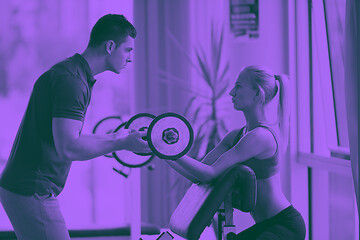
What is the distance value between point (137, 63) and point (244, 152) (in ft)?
5.60

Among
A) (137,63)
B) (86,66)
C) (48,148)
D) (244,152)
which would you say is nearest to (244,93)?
(244,152)

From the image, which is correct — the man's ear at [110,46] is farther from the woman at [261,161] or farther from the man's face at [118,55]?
the woman at [261,161]

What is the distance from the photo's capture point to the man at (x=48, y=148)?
1493 mm

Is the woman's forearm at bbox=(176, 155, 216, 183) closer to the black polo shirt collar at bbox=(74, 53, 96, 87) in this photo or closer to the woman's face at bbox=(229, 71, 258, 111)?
the woman's face at bbox=(229, 71, 258, 111)

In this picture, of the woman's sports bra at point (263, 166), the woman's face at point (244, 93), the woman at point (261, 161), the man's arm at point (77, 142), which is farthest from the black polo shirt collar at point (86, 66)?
the woman's sports bra at point (263, 166)

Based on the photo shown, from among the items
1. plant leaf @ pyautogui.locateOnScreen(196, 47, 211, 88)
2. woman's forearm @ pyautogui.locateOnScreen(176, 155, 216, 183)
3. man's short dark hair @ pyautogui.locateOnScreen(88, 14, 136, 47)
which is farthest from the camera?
plant leaf @ pyautogui.locateOnScreen(196, 47, 211, 88)

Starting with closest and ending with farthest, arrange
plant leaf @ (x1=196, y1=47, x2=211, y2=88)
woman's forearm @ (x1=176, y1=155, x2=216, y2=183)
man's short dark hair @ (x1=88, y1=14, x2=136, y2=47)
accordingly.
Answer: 1. woman's forearm @ (x1=176, y1=155, x2=216, y2=183)
2. man's short dark hair @ (x1=88, y1=14, x2=136, y2=47)
3. plant leaf @ (x1=196, y1=47, x2=211, y2=88)

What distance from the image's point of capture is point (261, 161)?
1712mm

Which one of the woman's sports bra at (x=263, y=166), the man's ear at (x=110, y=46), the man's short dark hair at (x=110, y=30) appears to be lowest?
the woman's sports bra at (x=263, y=166)

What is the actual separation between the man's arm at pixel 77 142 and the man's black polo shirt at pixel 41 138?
55mm

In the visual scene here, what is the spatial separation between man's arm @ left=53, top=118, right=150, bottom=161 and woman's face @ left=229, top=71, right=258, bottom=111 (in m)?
0.50

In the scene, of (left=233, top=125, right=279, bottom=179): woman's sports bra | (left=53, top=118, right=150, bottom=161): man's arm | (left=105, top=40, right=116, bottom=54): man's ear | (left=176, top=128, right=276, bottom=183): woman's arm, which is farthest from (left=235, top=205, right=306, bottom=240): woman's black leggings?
(left=105, top=40, right=116, bottom=54): man's ear

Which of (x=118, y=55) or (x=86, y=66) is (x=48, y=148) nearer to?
(x=86, y=66)

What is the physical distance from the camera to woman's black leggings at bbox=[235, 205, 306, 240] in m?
1.62
